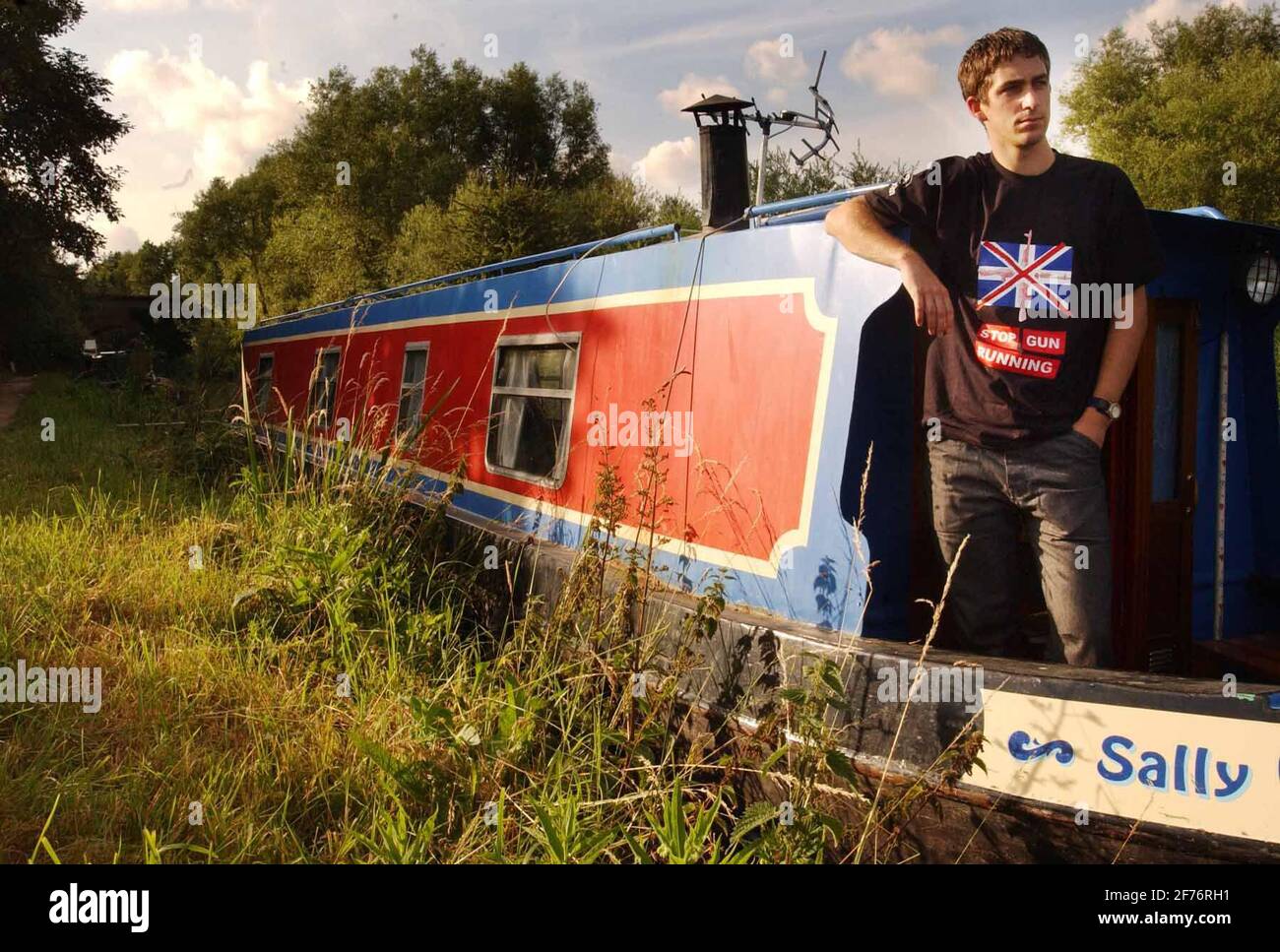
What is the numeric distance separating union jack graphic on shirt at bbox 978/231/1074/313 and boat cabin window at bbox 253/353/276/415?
32.7ft

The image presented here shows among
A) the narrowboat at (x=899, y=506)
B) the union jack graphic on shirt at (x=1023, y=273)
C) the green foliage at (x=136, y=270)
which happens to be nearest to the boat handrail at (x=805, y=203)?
the narrowboat at (x=899, y=506)

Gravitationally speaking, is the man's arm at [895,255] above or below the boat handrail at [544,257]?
below

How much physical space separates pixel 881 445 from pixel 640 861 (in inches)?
57.6

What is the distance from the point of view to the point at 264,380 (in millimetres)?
12297

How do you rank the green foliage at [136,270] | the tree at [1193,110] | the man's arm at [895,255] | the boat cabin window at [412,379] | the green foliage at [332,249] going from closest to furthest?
the man's arm at [895,255], the boat cabin window at [412,379], the tree at [1193,110], the green foliage at [332,249], the green foliage at [136,270]

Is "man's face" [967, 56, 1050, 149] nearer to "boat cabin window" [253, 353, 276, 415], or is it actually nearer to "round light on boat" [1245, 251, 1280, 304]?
"round light on boat" [1245, 251, 1280, 304]

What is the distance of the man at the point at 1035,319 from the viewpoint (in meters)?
2.57

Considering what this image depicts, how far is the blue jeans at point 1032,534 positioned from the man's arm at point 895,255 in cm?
40

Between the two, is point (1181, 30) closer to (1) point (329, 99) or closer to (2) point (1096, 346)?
(1) point (329, 99)

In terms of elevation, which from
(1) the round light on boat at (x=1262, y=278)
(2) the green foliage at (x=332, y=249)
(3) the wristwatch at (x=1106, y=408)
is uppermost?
(2) the green foliage at (x=332, y=249)

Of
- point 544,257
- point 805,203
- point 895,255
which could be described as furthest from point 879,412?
point 544,257

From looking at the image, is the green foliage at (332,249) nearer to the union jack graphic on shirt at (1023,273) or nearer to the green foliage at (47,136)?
the green foliage at (47,136)

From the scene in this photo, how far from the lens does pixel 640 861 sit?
253 cm
